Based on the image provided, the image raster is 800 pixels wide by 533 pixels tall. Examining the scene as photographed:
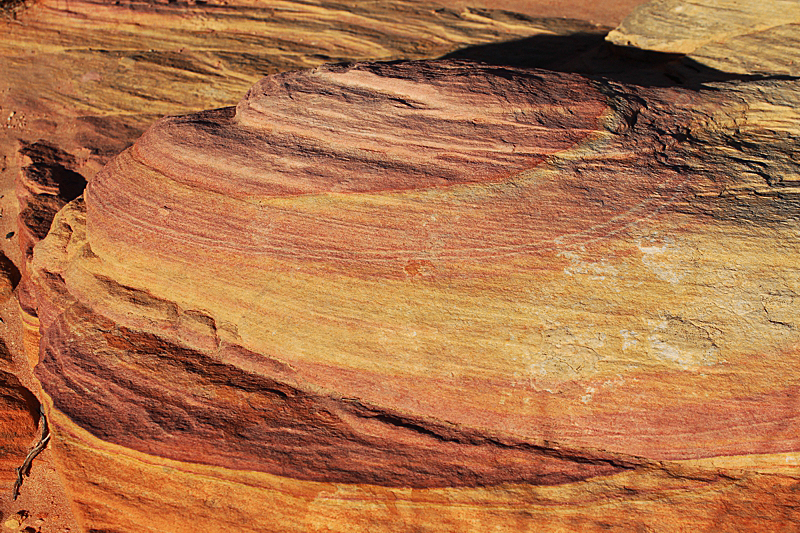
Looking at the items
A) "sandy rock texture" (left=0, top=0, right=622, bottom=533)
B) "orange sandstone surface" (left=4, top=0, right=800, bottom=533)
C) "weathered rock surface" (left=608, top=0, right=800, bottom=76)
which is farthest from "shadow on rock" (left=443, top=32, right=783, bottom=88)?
"orange sandstone surface" (left=4, top=0, right=800, bottom=533)

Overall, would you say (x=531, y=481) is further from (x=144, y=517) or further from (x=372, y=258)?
(x=144, y=517)

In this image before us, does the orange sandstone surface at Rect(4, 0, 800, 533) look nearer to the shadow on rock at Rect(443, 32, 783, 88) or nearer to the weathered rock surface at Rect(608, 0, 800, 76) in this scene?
the shadow on rock at Rect(443, 32, 783, 88)

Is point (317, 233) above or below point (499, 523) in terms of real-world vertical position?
above

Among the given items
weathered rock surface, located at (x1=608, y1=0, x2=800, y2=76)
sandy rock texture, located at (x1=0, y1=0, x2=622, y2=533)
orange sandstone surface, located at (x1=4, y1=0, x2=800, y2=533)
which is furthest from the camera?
sandy rock texture, located at (x1=0, y1=0, x2=622, y2=533)

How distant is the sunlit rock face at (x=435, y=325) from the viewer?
321 centimetres

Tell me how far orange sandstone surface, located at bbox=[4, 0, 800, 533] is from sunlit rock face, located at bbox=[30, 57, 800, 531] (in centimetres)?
1

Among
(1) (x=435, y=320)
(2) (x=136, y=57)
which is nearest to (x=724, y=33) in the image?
(1) (x=435, y=320)

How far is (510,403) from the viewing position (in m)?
3.30

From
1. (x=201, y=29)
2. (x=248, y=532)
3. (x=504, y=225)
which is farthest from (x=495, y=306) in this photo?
(x=201, y=29)

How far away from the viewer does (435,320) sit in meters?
3.38

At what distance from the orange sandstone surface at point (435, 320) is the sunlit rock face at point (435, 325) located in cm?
1

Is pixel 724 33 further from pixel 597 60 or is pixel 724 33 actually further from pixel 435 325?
pixel 435 325

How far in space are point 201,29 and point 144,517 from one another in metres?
7.12

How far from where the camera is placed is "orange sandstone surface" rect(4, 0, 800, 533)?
3.20 m
